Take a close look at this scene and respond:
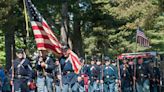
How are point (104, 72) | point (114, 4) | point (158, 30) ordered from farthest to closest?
point (158, 30) → point (114, 4) → point (104, 72)

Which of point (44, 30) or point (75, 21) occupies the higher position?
point (44, 30)

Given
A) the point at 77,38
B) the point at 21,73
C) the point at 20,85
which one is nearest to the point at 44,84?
the point at 20,85

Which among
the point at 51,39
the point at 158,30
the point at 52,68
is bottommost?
the point at 158,30

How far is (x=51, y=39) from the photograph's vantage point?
1691 centimetres

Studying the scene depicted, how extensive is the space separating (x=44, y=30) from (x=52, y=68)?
247cm

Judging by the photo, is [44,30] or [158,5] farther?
[158,5]

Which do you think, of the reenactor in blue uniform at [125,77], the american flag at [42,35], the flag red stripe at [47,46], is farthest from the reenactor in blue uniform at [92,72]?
the flag red stripe at [47,46]

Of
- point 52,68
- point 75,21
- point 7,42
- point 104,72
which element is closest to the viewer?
point 52,68

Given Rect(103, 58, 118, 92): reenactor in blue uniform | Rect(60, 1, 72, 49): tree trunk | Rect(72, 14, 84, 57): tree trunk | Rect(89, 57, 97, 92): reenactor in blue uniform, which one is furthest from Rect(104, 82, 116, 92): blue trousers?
Rect(72, 14, 84, 57): tree trunk

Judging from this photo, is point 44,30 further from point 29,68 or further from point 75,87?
point 75,87

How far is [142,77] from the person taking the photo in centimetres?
2239

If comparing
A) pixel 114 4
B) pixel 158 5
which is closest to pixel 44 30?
pixel 158 5

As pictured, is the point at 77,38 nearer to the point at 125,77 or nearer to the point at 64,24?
the point at 64,24

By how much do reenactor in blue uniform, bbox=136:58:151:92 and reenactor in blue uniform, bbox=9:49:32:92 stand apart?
689 cm
